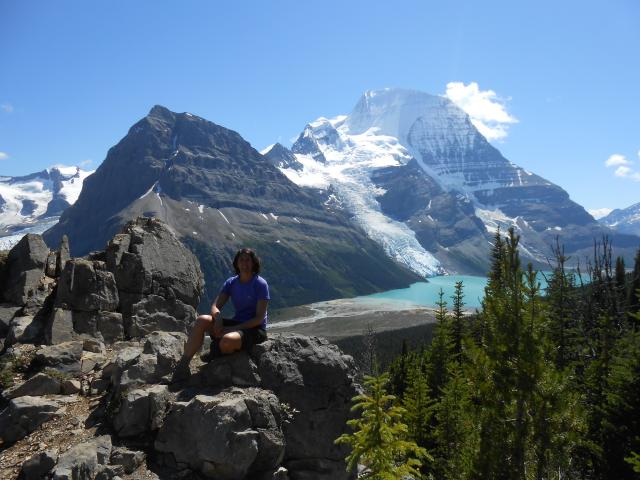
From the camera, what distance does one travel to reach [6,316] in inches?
668

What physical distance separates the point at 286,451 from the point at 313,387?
1.74 metres

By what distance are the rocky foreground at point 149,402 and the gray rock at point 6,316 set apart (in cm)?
6

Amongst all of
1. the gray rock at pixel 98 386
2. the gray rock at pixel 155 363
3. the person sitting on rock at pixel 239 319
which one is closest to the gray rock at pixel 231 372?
the person sitting on rock at pixel 239 319

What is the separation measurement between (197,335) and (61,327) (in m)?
7.13

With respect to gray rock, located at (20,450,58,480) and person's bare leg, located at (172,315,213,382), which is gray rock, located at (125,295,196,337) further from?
gray rock, located at (20,450,58,480)

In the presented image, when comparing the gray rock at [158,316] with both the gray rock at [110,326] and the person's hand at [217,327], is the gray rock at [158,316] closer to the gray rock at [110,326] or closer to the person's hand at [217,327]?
the gray rock at [110,326]

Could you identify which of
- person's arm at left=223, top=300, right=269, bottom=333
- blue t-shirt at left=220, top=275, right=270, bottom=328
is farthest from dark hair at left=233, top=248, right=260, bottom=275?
person's arm at left=223, top=300, right=269, bottom=333

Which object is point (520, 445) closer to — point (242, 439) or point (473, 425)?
point (473, 425)

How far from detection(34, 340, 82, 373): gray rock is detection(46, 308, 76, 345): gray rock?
1.15m

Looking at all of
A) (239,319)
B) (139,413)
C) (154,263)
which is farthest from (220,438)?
(154,263)

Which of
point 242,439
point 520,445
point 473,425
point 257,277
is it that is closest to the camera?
point 242,439

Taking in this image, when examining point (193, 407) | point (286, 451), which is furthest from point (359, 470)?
point (193, 407)

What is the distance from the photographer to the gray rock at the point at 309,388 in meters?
11.9

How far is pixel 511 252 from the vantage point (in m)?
14.4
